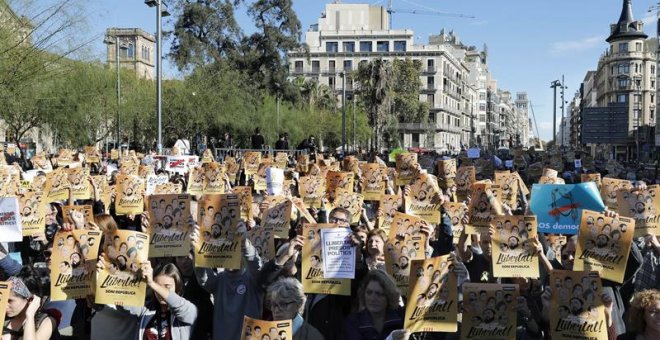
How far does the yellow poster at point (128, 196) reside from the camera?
Answer: 9.63 metres

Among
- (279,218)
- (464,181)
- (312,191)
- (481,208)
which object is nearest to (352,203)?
(312,191)

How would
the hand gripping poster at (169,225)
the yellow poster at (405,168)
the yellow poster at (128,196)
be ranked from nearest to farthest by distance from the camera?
1. the hand gripping poster at (169,225)
2. the yellow poster at (128,196)
3. the yellow poster at (405,168)

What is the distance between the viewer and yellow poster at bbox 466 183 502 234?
695 cm

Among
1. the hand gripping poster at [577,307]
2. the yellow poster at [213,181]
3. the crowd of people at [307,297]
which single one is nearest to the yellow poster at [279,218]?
the crowd of people at [307,297]

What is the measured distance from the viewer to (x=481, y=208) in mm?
7172

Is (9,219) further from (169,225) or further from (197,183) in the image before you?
(197,183)

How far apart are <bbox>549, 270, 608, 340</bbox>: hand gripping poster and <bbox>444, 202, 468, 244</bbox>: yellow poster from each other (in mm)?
3103

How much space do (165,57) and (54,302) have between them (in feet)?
146

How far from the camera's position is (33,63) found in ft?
48.7

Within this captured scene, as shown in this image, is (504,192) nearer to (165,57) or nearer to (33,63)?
(33,63)

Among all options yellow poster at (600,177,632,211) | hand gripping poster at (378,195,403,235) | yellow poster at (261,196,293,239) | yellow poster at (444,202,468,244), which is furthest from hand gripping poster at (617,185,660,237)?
yellow poster at (261,196,293,239)

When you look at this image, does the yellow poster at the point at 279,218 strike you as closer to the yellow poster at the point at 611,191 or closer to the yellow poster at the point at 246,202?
the yellow poster at the point at 246,202

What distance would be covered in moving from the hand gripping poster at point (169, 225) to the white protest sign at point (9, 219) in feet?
5.85

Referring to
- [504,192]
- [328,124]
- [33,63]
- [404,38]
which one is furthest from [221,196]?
[404,38]
